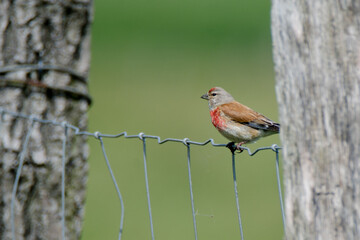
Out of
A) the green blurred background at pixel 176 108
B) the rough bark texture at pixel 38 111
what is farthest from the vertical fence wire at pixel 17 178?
the green blurred background at pixel 176 108

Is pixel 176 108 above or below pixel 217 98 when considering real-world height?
above

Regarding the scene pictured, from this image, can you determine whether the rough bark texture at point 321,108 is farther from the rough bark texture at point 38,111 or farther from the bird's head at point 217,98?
the bird's head at point 217,98

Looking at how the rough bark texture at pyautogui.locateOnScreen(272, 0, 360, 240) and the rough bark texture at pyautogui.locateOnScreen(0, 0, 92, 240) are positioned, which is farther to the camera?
the rough bark texture at pyautogui.locateOnScreen(0, 0, 92, 240)

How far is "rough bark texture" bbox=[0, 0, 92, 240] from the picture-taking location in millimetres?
3648

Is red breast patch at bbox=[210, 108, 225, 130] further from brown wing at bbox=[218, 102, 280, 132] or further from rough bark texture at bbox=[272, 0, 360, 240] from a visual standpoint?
rough bark texture at bbox=[272, 0, 360, 240]

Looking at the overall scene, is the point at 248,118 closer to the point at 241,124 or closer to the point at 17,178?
the point at 241,124

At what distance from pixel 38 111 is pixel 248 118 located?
2.05m

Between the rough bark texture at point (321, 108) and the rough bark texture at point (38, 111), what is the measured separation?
2.24 meters

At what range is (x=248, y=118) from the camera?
504 centimetres

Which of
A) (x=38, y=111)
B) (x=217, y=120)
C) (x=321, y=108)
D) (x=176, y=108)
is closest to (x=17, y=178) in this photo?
(x=38, y=111)

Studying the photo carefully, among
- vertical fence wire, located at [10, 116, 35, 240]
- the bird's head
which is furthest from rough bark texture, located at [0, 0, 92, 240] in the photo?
the bird's head

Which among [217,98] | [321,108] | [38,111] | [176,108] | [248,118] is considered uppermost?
[176,108]

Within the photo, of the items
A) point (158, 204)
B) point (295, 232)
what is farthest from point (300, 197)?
point (158, 204)

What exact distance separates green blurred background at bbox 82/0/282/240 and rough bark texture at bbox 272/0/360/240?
1316 mm
